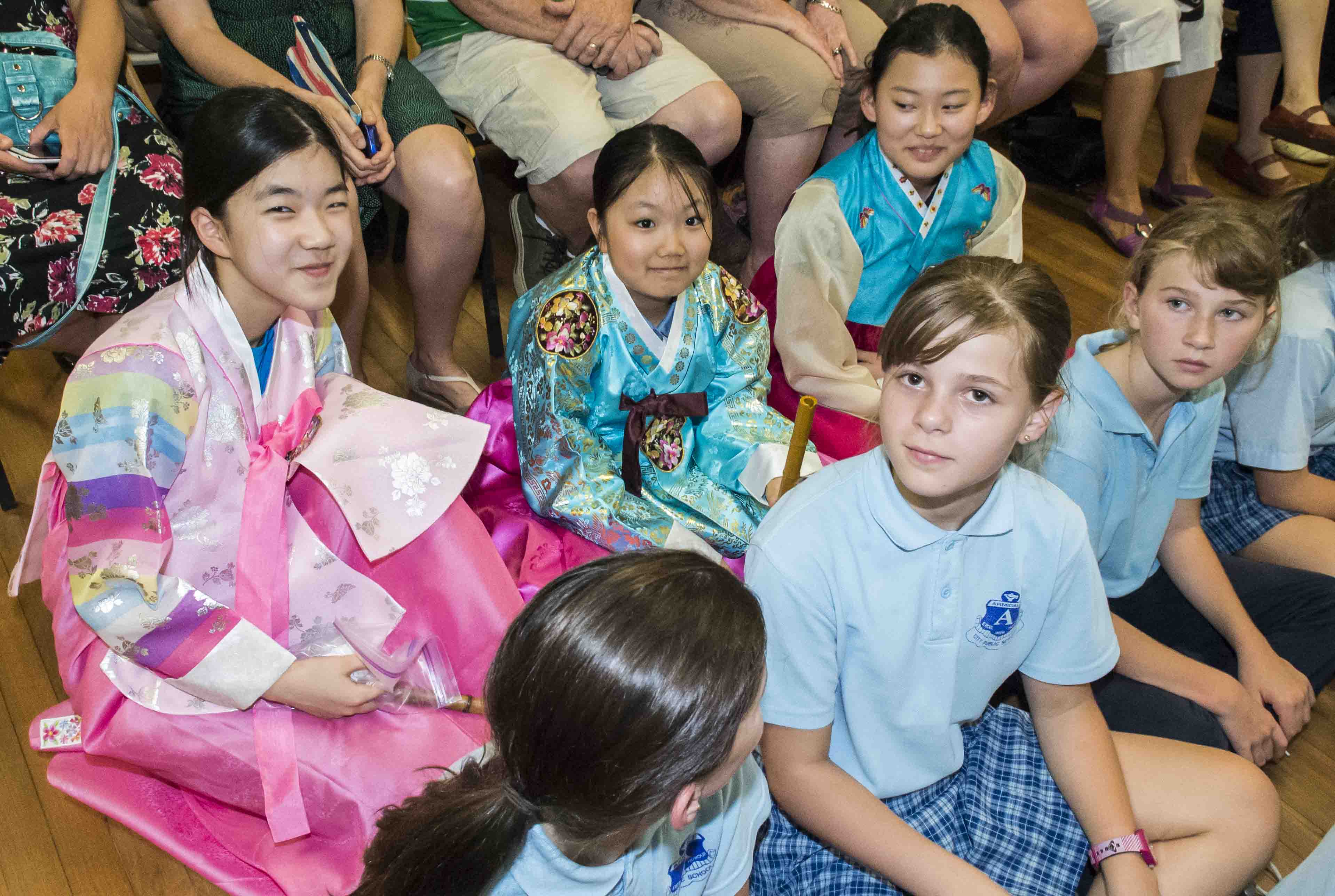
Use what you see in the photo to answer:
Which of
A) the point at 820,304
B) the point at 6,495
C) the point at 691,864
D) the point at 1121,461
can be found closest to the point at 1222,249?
the point at 1121,461

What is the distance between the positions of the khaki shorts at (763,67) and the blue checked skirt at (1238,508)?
3.56 feet

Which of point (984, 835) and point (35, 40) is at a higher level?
point (35, 40)

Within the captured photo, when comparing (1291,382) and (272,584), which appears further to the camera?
(1291,382)

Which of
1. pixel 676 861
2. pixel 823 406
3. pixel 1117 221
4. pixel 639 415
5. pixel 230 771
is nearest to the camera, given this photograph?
pixel 676 861

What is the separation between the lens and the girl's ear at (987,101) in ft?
6.54

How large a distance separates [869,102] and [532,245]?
0.73 meters

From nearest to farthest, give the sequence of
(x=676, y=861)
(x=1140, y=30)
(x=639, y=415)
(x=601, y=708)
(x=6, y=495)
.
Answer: (x=601, y=708) → (x=676, y=861) → (x=639, y=415) → (x=6, y=495) → (x=1140, y=30)

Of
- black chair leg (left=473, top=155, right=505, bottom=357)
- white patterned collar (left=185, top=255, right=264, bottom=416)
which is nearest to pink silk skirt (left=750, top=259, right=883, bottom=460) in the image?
black chair leg (left=473, top=155, right=505, bottom=357)

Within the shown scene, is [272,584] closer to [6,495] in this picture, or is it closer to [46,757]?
[46,757]

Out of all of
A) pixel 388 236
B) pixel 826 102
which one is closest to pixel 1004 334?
pixel 826 102

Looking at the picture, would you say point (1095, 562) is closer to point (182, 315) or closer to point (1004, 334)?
point (1004, 334)

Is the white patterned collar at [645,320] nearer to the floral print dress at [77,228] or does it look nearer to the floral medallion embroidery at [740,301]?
the floral medallion embroidery at [740,301]

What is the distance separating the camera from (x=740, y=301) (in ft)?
5.99

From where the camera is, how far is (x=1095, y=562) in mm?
1173
